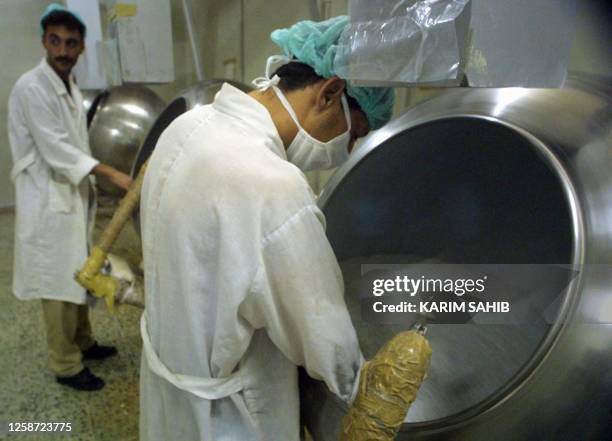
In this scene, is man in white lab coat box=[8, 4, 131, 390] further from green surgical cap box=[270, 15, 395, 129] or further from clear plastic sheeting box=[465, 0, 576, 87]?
clear plastic sheeting box=[465, 0, 576, 87]

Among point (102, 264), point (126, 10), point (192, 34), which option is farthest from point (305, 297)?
point (126, 10)

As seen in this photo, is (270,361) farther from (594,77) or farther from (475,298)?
(594,77)

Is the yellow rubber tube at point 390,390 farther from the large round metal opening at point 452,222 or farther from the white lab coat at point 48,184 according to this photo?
the white lab coat at point 48,184

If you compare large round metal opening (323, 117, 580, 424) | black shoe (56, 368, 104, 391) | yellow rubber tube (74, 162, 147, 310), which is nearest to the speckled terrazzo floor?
black shoe (56, 368, 104, 391)

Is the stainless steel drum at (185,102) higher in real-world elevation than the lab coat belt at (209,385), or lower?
higher

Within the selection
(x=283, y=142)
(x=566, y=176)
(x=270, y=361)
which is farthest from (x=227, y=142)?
(x=566, y=176)

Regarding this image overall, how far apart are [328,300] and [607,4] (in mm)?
451

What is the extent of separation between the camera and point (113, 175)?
1425 mm

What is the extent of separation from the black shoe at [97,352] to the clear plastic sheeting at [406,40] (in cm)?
162

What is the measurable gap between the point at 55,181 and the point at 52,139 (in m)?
0.14

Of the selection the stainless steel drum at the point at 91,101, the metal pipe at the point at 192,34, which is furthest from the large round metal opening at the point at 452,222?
the stainless steel drum at the point at 91,101

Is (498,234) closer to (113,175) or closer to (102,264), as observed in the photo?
(102,264)

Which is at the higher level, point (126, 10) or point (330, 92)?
point (126, 10)

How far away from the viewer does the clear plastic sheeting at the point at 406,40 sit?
0.45 metres
